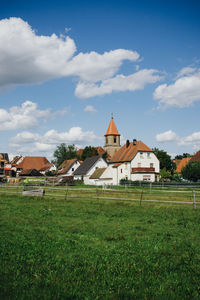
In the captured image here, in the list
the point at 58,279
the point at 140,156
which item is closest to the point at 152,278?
the point at 58,279

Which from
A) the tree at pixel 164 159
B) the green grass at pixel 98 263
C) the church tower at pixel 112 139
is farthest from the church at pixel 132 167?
the green grass at pixel 98 263

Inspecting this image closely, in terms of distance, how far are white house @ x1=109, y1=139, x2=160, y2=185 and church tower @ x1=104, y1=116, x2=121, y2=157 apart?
46700 millimetres

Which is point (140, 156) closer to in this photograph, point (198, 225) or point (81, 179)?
point (81, 179)

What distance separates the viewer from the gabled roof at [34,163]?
112125 mm

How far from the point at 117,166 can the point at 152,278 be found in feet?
213

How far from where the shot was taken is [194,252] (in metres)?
7.92

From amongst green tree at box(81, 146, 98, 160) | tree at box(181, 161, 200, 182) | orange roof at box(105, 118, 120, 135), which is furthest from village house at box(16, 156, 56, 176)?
tree at box(181, 161, 200, 182)

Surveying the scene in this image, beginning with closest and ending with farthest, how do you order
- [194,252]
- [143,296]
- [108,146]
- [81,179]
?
[143,296] → [194,252] → [81,179] → [108,146]

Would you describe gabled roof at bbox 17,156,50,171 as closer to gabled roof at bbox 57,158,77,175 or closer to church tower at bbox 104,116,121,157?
gabled roof at bbox 57,158,77,175

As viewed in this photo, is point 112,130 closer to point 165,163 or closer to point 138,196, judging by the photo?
point 165,163

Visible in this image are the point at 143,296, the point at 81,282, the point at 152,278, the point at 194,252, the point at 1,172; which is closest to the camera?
the point at 143,296

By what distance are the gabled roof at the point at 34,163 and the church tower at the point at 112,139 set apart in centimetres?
2746

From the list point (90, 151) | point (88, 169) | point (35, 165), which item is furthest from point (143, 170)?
point (35, 165)

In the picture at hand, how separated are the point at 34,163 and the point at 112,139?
34554 millimetres
